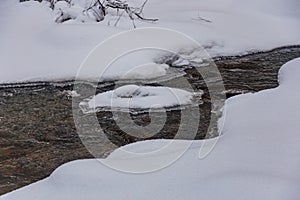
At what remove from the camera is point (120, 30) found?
5422 mm

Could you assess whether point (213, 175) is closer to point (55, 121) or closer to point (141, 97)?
point (55, 121)

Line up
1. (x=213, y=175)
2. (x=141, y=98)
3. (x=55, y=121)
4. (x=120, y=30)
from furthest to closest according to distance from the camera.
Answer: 1. (x=120, y=30)
2. (x=141, y=98)
3. (x=55, y=121)
4. (x=213, y=175)

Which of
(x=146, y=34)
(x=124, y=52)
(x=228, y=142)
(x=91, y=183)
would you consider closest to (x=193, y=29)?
(x=146, y=34)

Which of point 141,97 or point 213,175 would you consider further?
point 141,97

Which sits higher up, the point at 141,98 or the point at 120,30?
the point at 120,30

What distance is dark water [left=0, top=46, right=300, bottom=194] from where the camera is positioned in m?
3.21

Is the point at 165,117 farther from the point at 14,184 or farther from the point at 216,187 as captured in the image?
the point at 216,187

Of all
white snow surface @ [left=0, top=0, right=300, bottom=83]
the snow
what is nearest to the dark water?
the snow

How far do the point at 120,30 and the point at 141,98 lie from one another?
1.42 m

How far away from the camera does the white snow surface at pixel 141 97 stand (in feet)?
13.3

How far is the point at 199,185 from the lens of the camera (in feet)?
7.82

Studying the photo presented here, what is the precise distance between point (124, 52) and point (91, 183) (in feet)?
8.58

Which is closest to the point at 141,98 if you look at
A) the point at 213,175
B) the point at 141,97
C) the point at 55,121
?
the point at 141,97

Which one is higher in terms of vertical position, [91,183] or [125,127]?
[91,183]
